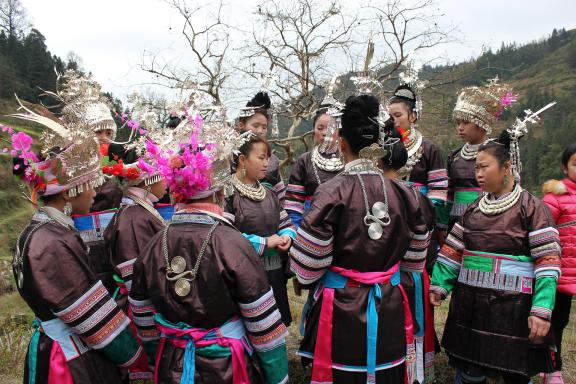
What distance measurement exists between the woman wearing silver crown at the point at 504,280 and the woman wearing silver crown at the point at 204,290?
1.77m

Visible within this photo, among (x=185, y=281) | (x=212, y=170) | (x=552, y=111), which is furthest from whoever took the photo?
(x=552, y=111)

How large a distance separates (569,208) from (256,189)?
8.61ft

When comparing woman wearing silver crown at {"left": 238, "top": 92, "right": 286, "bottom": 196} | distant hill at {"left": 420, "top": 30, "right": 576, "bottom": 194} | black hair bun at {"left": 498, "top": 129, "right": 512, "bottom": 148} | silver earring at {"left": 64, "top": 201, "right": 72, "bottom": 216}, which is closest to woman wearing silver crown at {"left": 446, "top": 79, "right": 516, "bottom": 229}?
black hair bun at {"left": 498, "top": 129, "right": 512, "bottom": 148}

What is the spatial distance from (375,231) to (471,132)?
8.20 ft

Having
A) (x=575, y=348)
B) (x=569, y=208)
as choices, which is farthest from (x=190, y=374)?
(x=575, y=348)

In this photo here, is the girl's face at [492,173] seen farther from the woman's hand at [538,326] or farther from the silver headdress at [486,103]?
the silver headdress at [486,103]

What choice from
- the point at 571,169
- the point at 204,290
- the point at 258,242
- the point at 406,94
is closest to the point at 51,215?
the point at 204,290

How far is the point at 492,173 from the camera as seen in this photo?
11.5 feet

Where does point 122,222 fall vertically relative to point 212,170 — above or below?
below

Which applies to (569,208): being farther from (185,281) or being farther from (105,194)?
(105,194)

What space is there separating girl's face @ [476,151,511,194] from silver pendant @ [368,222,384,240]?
4.23 ft

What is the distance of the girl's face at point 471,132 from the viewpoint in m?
4.66

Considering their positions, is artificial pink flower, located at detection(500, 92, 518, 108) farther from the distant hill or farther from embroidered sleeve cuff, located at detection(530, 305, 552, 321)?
the distant hill

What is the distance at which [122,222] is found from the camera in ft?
10.8
